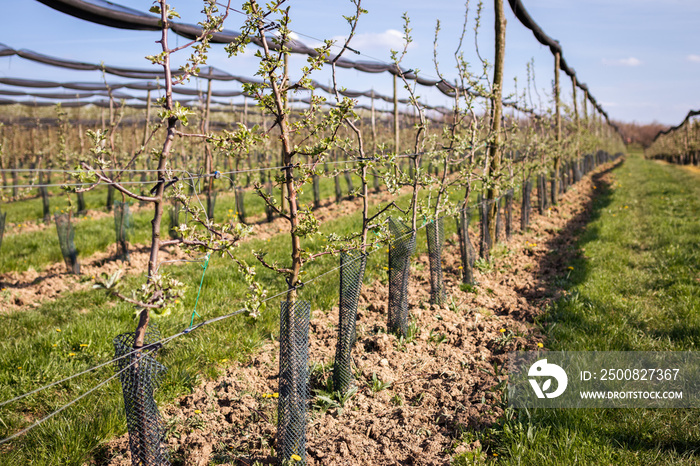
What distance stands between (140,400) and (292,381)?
0.84 metres

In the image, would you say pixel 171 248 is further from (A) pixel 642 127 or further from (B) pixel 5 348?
(A) pixel 642 127

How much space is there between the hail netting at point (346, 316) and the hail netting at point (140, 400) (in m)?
1.38

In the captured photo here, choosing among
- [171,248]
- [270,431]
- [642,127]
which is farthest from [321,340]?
[642,127]

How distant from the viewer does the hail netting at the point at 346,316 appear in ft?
11.2

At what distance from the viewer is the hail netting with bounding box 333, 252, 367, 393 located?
341 cm

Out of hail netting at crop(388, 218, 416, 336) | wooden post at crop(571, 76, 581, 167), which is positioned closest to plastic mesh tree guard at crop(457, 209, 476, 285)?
hail netting at crop(388, 218, 416, 336)

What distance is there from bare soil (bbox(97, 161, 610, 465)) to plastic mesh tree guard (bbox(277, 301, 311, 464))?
0.16m

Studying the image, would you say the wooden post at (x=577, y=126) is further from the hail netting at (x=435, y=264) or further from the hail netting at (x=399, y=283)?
the hail netting at (x=399, y=283)

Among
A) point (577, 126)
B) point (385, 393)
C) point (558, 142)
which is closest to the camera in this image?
point (385, 393)

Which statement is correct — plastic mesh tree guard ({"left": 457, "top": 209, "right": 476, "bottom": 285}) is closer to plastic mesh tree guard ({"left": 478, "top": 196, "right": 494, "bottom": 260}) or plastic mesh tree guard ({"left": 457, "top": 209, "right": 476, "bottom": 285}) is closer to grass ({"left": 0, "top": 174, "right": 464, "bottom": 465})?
plastic mesh tree guard ({"left": 478, "top": 196, "right": 494, "bottom": 260})

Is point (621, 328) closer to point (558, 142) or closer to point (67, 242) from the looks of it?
point (67, 242)

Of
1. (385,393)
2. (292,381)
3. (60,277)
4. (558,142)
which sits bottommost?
(385,393)

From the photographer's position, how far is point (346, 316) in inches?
140

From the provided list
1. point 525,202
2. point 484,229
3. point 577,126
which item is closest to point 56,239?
point 484,229
